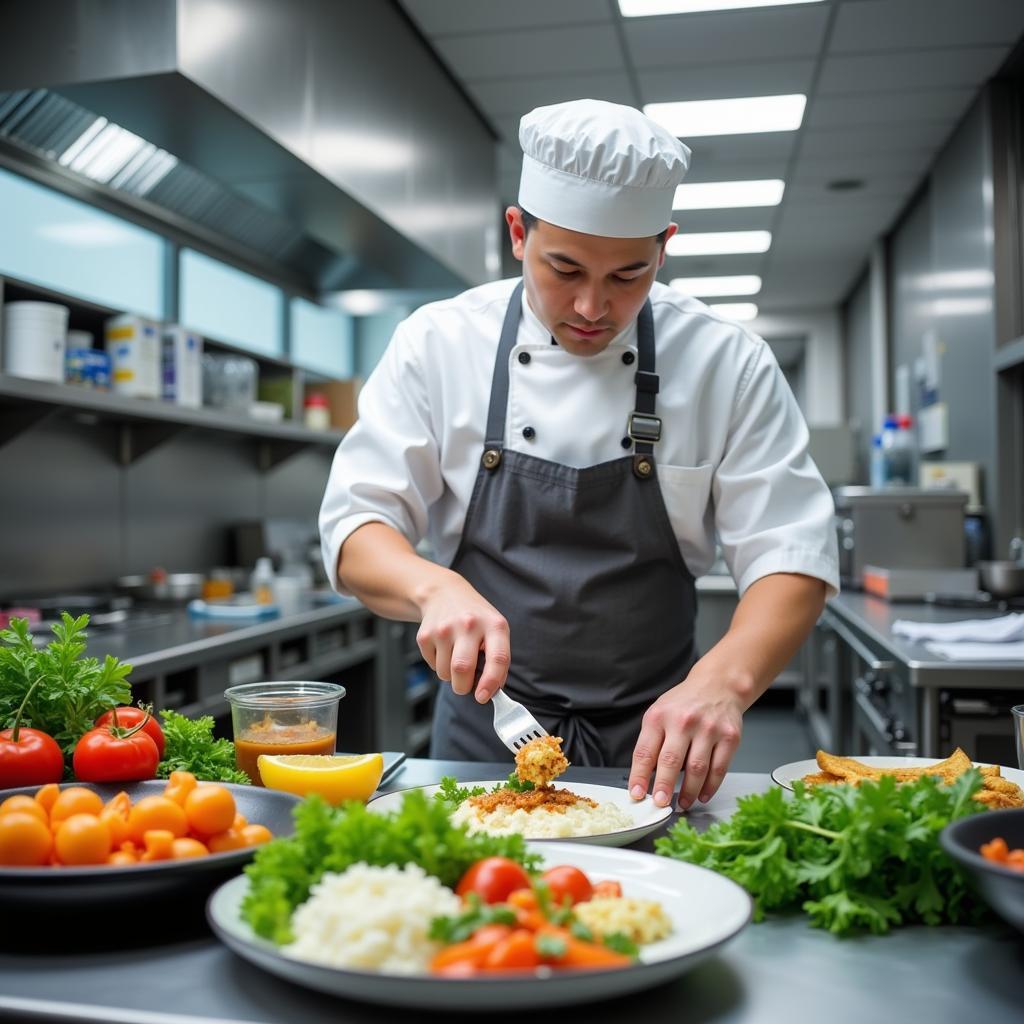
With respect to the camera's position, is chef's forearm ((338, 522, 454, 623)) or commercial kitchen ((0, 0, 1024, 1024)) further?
chef's forearm ((338, 522, 454, 623))

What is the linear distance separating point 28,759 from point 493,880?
0.57 metres

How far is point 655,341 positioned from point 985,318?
3283mm

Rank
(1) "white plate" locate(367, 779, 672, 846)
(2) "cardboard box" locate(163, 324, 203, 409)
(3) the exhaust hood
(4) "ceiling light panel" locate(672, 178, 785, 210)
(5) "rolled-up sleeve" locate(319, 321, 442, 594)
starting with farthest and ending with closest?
(4) "ceiling light panel" locate(672, 178, 785, 210)
(2) "cardboard box" locate(163, 324, 203, 409)
(3) the exhaust hood
(5) "rolled-up sleeve" locate(319, 321, 442, 594)
(1) "white plate" locate(367, 779, 672, 846)

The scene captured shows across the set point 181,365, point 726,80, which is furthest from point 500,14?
point 181,365

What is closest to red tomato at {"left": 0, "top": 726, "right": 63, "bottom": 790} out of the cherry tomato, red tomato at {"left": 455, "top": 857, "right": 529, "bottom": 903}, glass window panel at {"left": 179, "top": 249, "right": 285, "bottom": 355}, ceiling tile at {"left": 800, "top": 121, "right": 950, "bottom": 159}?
the cherry tomato

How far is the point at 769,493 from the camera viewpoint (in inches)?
67.7

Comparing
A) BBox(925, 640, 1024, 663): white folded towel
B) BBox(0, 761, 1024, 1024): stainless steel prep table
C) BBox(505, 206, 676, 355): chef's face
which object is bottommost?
BBox(0, 761, 1024, 1024): stainless steel prep table

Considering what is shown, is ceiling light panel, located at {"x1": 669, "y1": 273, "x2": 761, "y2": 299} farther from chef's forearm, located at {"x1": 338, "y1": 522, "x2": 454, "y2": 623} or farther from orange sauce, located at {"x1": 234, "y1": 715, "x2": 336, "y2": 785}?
orange sauce, located at {"x1": 234, "y1": 715, "x2": 336, "y2": 785}

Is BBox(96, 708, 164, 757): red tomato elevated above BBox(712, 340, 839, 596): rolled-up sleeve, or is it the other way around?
BBox(712, 340, 839, 596): rolled-up sleeve

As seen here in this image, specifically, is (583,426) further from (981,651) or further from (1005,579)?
(1005,579)

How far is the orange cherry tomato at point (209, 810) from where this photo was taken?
0.91m

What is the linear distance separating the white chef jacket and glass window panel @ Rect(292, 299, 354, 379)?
10.8 feet

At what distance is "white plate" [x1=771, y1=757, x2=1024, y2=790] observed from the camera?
119 centimetres

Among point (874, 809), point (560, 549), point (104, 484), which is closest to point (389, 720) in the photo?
point (104, 484)
